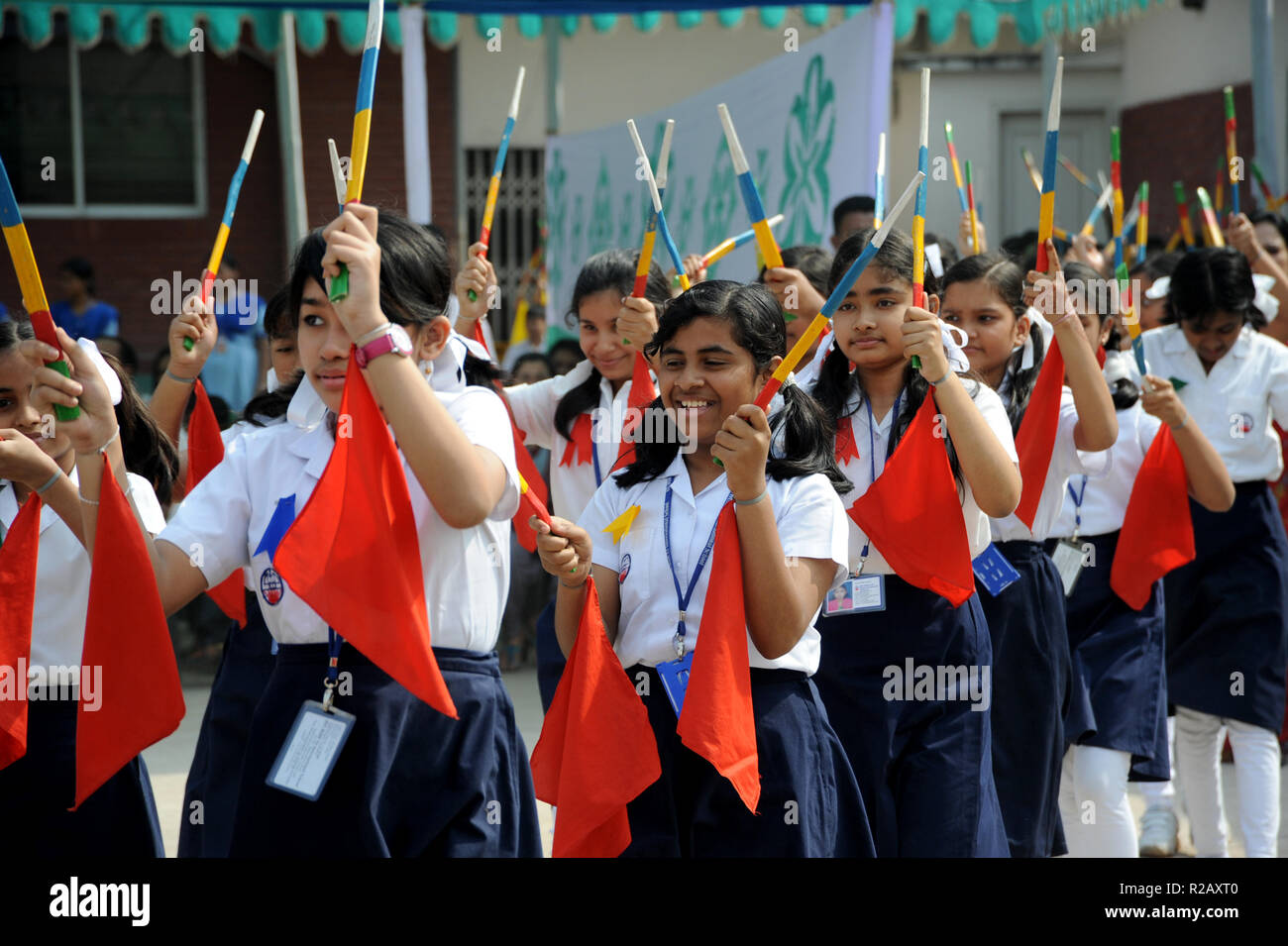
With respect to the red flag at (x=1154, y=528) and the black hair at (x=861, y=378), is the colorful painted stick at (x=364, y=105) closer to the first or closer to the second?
the black hair at (x=861, y=378)

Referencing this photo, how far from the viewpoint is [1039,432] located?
3.77 meters

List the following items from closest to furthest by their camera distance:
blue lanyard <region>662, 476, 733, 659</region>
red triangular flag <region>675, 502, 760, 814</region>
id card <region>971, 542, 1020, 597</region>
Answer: red triangular flag <region>675, 502, 760, 814</region> < blue lanyard <region>662, 476, 733, 659</region> < id card <region>971, 542, 1020, 597</region>

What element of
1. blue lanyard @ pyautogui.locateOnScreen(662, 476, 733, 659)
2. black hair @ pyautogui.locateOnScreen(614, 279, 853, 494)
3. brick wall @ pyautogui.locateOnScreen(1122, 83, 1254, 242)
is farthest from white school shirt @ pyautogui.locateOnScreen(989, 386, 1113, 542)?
brick wall @ pyautogui.locateOnScreen(1122, 83, 1254, 242)

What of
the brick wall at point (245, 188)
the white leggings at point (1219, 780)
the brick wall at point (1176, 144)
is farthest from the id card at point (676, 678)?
the brick wall at point (1176, 144)

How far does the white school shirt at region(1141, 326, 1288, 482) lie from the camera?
5055 millimetres

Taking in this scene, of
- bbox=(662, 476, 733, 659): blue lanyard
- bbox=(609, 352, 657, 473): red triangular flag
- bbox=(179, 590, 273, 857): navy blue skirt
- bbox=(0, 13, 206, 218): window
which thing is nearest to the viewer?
bbox=(662, 476, 733, 659): blue lanyard

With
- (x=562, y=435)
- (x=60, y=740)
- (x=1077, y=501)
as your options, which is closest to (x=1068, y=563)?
(x=1077, y=501)

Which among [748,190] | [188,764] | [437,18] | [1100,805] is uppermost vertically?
[437,18]

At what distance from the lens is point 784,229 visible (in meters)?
6.13

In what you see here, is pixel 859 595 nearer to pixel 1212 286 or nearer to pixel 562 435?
pixel 562 435

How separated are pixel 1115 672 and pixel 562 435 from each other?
5.08 ft

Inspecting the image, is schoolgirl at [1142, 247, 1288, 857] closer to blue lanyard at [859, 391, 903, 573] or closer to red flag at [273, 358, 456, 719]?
blue lanyard at [859, 391, 903, 573]

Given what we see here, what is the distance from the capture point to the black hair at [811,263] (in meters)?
4.47

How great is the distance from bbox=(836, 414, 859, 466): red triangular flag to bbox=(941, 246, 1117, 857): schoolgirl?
526mm
